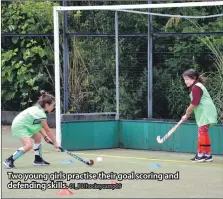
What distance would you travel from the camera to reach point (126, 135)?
13742 mm

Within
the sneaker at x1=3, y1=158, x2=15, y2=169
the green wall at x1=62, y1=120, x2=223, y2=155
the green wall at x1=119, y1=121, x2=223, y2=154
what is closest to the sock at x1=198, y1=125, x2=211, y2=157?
the green wall at x1=119, y1=121, x2=223, y2=154

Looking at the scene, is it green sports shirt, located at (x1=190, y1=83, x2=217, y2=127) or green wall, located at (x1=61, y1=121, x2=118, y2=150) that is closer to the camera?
green sports shirt, located at (x1=190, y1=83, x2=217, y2=127)

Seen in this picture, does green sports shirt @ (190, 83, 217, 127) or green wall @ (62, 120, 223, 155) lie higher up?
green sports shirt @ (190, 83, 217, 127)

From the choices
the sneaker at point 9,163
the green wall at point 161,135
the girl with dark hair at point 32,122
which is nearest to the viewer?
the sneaker at point 9,163

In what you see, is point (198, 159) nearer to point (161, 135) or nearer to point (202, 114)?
point (202, 114)

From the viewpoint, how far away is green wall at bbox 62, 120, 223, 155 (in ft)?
42.8

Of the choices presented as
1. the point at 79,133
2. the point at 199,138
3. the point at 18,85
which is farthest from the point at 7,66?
the point at 199,138

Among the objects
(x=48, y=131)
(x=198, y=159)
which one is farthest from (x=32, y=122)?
(x=198, y=159)

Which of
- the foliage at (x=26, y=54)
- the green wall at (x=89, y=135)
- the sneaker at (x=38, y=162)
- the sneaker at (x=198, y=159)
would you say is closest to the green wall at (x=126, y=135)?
the green wall at (x=89, y=135)

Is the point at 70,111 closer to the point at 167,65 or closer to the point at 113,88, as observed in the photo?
the point at 113,88

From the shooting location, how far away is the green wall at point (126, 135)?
13.0 m

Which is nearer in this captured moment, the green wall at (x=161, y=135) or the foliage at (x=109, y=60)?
the green wall at (x=161, y=135)

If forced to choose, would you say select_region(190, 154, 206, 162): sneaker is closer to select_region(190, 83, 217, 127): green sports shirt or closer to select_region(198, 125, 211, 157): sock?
select_region(198, 125, 211, 157): sock

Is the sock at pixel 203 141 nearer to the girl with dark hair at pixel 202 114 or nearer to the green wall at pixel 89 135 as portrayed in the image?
the girl with dark hair at pixel 202 114
